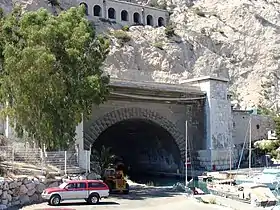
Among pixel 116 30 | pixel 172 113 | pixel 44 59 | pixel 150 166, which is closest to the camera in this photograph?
pixel 44 59

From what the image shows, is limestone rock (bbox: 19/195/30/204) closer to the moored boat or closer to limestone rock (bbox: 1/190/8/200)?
limestone rock (bbox: 1/190/8/200)

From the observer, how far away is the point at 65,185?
21.5 metres

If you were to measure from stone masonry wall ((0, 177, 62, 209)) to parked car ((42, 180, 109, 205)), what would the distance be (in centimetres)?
100

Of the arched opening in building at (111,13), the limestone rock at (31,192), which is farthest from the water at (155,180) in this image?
the arched opening in building at (111,13)

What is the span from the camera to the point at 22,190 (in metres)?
21.6

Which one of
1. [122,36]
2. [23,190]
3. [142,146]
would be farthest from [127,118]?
[122,36]

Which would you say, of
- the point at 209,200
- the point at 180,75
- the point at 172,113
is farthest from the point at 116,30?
the point at 209,200

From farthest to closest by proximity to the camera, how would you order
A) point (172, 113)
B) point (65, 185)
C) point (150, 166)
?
point (150, 166), point (172, 113), point (65, 185)

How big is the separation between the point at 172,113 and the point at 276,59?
104ft

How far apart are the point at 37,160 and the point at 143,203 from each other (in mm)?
5908

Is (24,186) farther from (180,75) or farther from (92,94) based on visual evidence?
(180,75)

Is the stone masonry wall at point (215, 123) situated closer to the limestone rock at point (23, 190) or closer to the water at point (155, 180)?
the water at point (155, 180)

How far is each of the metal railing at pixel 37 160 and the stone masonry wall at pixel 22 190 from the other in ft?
3.27

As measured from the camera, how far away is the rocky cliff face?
58469 mm
